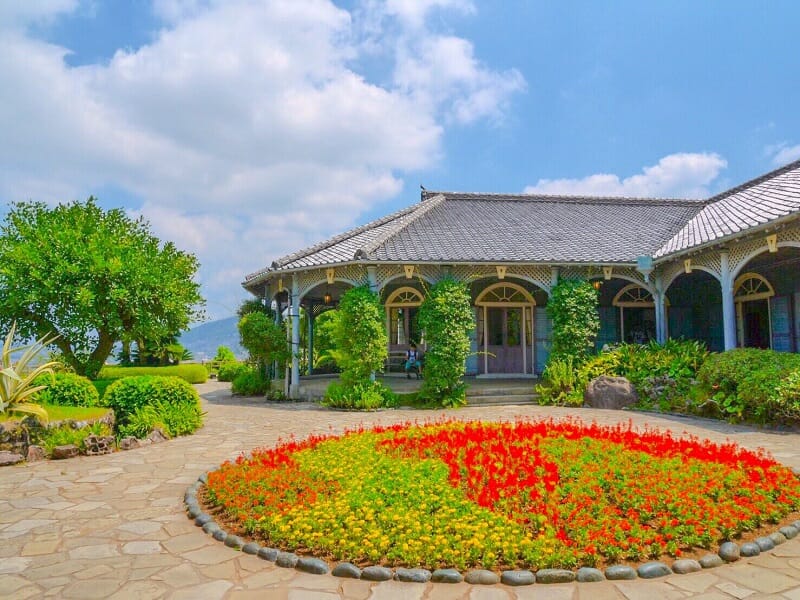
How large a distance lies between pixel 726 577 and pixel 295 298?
12151 millimetres

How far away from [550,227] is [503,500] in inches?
538

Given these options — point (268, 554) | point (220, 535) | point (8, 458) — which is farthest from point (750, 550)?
point (8, 458)

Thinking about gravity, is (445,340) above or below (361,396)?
above

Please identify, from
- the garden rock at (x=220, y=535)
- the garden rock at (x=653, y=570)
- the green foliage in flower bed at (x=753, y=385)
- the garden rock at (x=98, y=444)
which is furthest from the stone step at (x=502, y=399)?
the garden rock at (x=653, y=570)

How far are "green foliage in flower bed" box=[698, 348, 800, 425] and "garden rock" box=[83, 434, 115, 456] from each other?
10.6 meters

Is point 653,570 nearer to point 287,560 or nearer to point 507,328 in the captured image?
point 287,560

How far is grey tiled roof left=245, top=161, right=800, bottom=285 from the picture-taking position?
43.6 ft

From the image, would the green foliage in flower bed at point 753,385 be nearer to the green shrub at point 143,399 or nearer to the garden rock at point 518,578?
the garden rock at point 518,578

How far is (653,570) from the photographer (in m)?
3.74

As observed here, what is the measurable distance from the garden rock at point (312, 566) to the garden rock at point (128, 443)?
214 inches

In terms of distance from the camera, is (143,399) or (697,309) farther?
(697,309)

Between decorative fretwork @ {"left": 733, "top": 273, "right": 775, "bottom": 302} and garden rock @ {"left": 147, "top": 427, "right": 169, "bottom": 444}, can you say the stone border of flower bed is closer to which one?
garden rock @ {"left": 147, "top": 427, "right": 169, "bottom": 444}

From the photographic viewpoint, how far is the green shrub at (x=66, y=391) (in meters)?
9.34

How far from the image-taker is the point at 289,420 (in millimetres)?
11086
